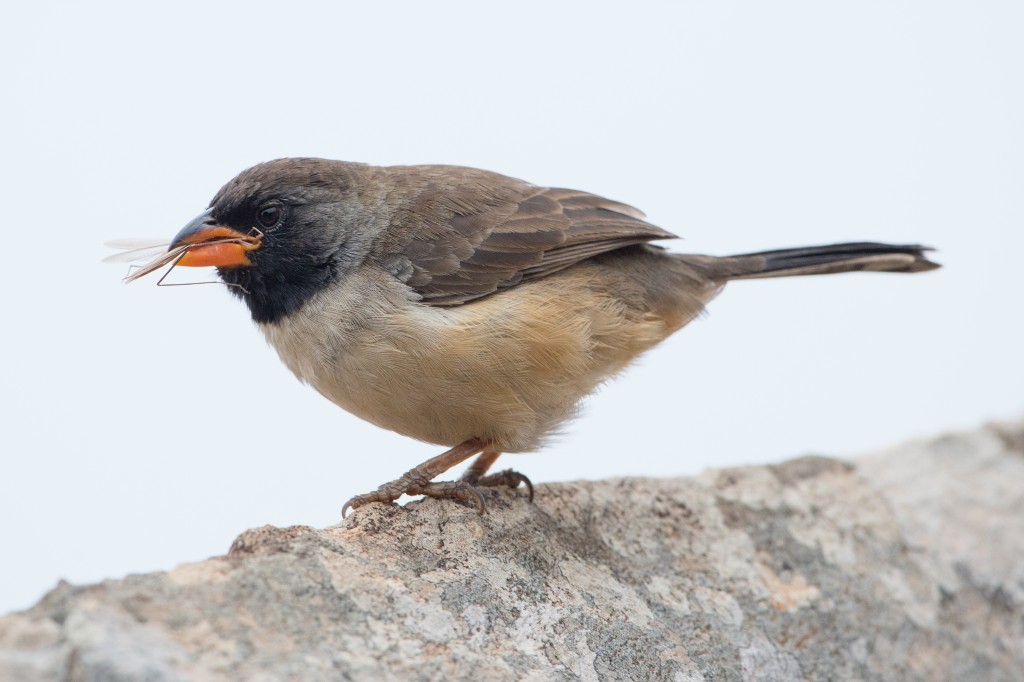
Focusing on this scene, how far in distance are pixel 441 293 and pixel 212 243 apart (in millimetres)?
990

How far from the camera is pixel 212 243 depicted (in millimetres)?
4375

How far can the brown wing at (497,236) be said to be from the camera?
4.37 m

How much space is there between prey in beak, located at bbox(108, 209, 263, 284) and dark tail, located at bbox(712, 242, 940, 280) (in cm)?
229

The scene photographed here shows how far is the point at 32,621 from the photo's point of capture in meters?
2.49

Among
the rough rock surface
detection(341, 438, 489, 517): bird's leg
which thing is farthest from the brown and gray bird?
the rough rock surface

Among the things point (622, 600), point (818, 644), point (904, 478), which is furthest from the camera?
point (904, 478)

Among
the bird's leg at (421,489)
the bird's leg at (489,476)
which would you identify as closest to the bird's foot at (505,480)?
the bird's leg at (489,476)

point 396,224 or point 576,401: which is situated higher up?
point 396,224

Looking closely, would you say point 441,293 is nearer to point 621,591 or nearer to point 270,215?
point 270,215

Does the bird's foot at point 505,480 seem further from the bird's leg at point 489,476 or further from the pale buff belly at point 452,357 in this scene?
the pale buff belly at point 452,357

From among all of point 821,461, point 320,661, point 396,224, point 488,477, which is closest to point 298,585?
point 320,661

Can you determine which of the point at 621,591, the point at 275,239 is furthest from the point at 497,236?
the point at 621,591

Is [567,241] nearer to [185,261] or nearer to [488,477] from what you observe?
[488,477]

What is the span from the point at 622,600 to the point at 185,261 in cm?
224
